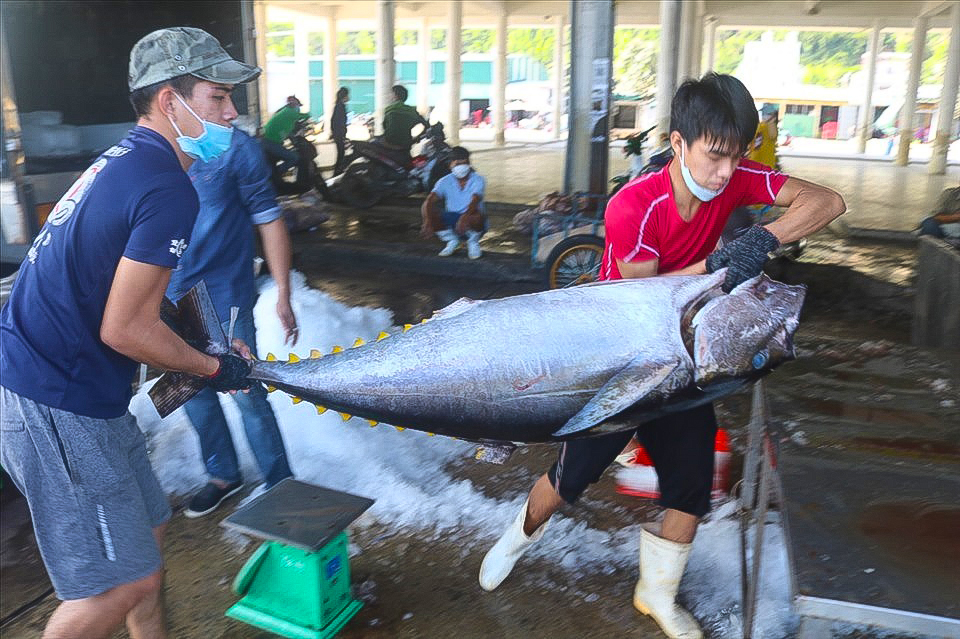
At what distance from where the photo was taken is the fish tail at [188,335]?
2.07m

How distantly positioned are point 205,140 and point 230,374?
0.63 meters

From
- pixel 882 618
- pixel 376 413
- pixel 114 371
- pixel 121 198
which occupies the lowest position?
pixel 882 618

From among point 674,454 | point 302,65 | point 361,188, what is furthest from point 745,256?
point 302,65

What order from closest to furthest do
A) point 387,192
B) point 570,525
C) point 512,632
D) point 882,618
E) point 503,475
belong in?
1. point 882,618
2. point 512,632
3. point 570,525
4. point 503,475
5. point 387,192

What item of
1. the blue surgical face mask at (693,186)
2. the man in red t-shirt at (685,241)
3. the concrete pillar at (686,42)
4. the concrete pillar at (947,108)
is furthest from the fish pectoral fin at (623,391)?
the concrete pillar at (686,42)

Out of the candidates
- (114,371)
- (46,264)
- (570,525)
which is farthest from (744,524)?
(46,264)

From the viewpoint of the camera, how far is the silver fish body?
1.88 metres

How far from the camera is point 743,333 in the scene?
6.14 ft

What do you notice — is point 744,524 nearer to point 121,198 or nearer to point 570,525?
point 570,525

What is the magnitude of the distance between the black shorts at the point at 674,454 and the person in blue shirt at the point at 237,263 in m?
1.29

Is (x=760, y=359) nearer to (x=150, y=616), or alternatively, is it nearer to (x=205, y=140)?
(x=205, y=140)

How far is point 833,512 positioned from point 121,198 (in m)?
1.96

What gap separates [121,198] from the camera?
5.69 feet

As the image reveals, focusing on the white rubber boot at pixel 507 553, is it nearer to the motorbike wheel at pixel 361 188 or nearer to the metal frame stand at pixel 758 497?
the metal frame stand at pixel 758 497
